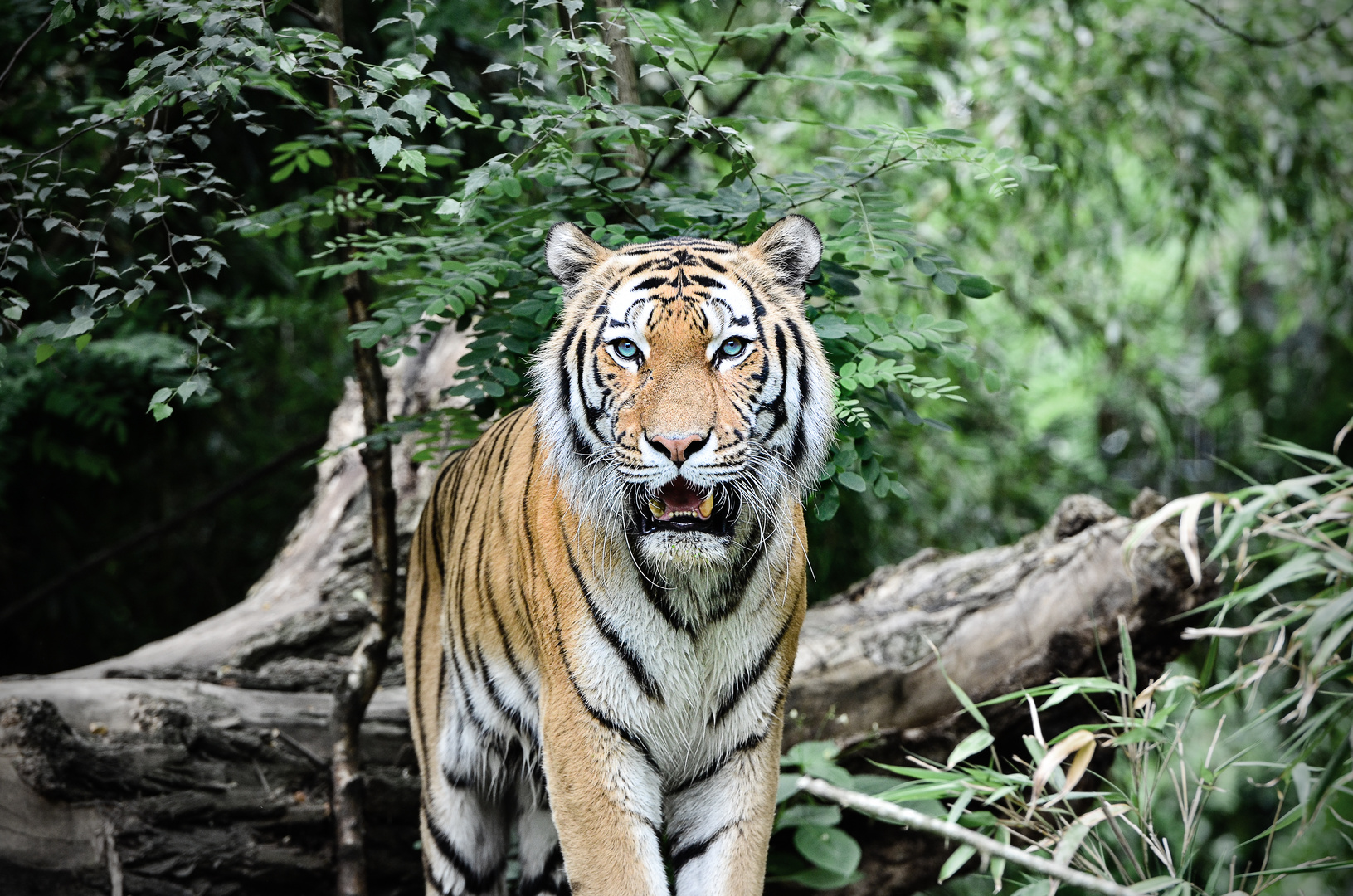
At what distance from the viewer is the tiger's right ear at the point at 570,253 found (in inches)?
96.5

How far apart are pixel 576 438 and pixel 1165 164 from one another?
5.10m

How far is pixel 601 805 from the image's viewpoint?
2312 mm

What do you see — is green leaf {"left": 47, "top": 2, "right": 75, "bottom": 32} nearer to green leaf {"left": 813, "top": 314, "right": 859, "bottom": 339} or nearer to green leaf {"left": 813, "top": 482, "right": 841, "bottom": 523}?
green leaf {"left": 813, "top": 314, "right": 859, "bottom": 339}

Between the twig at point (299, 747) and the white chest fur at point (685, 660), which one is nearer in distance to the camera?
the white chest fur at point (685, 660)

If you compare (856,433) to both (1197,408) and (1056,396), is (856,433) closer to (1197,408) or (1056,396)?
(1197,408)

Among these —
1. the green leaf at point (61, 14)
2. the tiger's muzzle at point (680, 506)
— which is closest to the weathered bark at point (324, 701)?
the tiger's muzzle at point (680, 506)

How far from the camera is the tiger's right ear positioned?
2.45 meters

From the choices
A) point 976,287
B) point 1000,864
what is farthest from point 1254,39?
point 1000,864

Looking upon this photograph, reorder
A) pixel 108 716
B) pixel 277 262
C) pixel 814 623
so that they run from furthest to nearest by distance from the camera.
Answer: pixel 277 262 < pixel 814 623 < pixel 108 716

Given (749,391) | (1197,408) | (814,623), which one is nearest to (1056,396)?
(1197,408)

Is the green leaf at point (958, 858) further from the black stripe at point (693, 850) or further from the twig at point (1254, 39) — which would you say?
the twig at point (1254, 39)

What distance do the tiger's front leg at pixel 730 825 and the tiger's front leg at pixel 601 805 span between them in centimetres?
11

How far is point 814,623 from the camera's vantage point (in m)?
4.03

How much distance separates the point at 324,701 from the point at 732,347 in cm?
218
